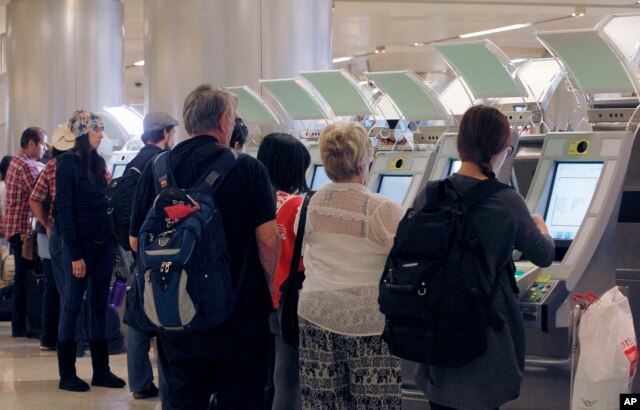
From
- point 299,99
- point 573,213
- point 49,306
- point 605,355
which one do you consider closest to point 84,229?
point 299,99

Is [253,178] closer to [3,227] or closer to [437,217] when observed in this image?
[437,217]

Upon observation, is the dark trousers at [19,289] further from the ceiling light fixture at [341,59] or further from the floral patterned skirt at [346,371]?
the ceiling light fixture at [341,59]

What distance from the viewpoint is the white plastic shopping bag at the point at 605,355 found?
3.33 metres

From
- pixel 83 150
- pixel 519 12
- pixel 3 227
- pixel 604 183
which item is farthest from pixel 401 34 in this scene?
pixel 604 183

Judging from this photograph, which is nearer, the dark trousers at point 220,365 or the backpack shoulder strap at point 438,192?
the backpack shoulder strap at point 438,192

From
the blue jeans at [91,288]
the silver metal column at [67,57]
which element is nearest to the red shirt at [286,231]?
the blue jeans at [91,288]

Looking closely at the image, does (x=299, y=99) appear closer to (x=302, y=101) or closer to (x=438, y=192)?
(x=302, y=101)

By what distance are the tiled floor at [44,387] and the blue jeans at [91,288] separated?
35 centimetres

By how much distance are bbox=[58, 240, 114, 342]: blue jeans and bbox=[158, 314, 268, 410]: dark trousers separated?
8.38 ft

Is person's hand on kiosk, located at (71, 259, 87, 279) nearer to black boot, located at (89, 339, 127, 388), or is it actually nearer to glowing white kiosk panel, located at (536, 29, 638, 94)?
black boot, located at (89, 339, 127, 388)

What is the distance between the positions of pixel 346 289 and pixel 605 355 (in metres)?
0.83

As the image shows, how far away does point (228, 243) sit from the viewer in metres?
3.30

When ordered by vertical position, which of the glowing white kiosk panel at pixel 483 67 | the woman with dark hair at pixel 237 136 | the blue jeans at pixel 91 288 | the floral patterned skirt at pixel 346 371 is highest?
the glowing white kiosk panel at pixel 483 67

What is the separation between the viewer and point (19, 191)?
8.23 metres
